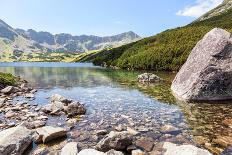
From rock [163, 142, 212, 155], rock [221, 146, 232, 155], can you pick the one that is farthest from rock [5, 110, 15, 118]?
rock [221, 146, 232, 155]

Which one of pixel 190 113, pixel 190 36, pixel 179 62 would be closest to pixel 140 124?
pixel 190 113

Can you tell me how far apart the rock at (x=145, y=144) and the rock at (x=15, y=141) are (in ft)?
18.5

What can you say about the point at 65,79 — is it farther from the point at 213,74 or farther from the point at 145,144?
the point at 145,144

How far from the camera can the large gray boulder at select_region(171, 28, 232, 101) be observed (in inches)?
1032

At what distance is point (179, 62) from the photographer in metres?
86.3

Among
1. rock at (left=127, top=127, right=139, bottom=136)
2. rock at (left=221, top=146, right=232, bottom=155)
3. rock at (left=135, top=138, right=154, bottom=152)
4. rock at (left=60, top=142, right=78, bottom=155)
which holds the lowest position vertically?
rock at (left=135, top=138, right=154, bottom=152)

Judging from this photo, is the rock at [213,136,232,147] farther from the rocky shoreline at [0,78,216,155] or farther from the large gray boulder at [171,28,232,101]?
the large gray boulder at [171,28,232,101]

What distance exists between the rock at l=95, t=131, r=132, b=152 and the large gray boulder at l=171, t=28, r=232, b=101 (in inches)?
560

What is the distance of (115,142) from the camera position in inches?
542

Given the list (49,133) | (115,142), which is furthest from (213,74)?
(49,133)

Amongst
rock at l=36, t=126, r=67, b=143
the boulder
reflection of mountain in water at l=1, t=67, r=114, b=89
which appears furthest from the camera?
reflection of mountain in water at l=1, t=67, r=114, b=89

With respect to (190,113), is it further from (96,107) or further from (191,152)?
(191,152)

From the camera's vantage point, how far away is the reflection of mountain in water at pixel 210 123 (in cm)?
1473

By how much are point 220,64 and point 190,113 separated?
23.8ft
